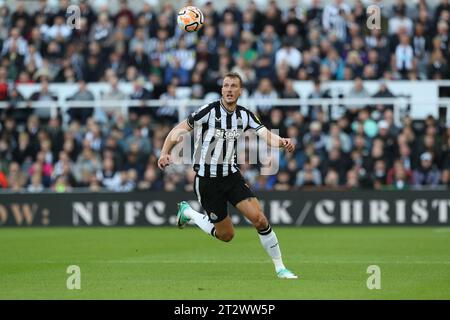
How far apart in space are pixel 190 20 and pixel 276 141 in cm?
332

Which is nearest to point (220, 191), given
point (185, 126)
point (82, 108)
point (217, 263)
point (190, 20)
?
point (185, 126)

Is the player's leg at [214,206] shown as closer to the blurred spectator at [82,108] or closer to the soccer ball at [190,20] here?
the soccer ball at [190,20]

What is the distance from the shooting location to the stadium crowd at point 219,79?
74.5ft

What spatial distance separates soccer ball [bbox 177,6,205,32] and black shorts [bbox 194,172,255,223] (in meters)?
2.95

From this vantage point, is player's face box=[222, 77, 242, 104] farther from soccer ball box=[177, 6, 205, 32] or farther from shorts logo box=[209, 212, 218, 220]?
soccer ball box=[177, 6, 205, 32]

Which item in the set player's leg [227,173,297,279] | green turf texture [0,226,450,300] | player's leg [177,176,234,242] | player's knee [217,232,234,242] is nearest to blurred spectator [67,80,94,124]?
green turf texture [0,226,450,300]

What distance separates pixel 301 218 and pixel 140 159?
3.90 m

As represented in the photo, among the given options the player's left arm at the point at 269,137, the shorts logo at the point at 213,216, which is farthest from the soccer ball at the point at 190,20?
the shorts logo at the point at 213,216

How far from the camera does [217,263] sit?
14445 millimetres

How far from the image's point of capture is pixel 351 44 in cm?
2419

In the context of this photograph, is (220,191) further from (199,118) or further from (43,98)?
(43,98)

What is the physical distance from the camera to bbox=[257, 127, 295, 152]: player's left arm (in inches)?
484

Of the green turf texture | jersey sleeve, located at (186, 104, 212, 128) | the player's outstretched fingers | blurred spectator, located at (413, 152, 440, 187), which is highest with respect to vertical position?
jersey sleeve, located at (186, 104, 212, 128)

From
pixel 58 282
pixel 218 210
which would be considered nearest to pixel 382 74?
pixel 218 210
